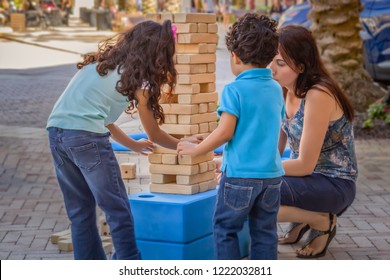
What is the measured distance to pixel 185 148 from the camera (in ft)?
14.5

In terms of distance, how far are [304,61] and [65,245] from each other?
6.05ft

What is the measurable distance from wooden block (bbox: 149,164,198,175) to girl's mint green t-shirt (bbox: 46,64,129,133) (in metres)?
0.62

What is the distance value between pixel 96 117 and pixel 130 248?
0.67m

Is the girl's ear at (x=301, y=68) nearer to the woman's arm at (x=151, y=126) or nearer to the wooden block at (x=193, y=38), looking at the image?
the wooden block at (x=193, y=38)

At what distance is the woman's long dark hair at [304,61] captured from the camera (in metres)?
4.98

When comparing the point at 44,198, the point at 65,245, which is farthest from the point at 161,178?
the point at 44,198

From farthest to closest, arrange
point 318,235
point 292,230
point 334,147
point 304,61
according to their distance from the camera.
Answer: point 292,230
point 318,235
point 334,147
point 304,61

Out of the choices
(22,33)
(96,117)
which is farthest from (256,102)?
(22,33)

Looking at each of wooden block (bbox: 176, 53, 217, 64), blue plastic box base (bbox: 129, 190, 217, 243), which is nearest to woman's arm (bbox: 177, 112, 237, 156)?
blue plastic box base (bbox: 129, 190, 217, 243)

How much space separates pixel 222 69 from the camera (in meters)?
17.7

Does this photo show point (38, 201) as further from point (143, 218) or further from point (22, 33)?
point (22, 33)

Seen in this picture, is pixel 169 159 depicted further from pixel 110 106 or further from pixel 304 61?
pixel 304 61

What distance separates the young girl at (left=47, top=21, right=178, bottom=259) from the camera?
421 cm
